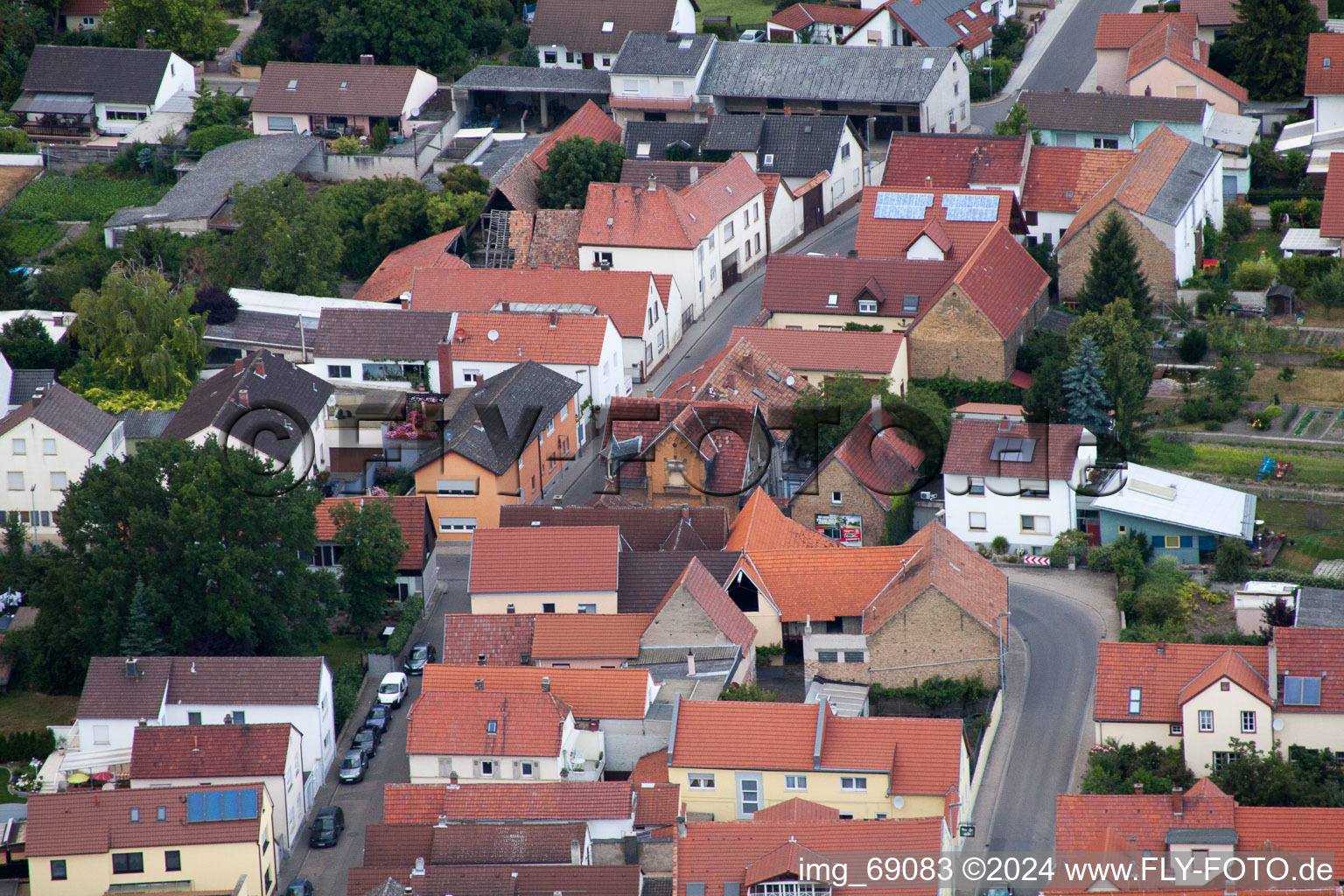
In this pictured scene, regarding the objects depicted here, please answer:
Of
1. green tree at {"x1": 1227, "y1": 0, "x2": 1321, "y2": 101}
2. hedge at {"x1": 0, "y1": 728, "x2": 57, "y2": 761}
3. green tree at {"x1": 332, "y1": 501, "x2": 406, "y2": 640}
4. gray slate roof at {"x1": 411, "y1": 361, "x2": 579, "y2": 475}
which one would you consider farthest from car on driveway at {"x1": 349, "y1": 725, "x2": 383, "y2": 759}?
green tree at {"x1": 1227, "y1": 0, "x2": 1321, "y2": 101}

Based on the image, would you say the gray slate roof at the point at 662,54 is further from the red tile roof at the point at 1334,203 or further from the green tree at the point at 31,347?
the green tree at the point at 31,347

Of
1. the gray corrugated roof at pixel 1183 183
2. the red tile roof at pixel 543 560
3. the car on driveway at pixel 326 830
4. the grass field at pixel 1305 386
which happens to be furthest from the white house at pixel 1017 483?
the car on driveway at pixel 326 830

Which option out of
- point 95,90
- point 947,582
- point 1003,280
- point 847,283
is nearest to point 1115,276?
point 1003,280

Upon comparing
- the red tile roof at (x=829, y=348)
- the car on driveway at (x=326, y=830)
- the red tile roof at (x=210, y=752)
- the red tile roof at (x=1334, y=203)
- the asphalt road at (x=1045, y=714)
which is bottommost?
the car on driveway at (x=326, y=830)

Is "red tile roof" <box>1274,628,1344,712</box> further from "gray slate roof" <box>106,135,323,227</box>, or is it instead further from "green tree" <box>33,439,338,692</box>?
"gray slate roof" <box>106,135,323,227</box>

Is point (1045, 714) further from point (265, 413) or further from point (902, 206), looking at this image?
point (902, 206)

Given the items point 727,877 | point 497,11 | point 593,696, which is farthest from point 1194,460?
point 497,11
